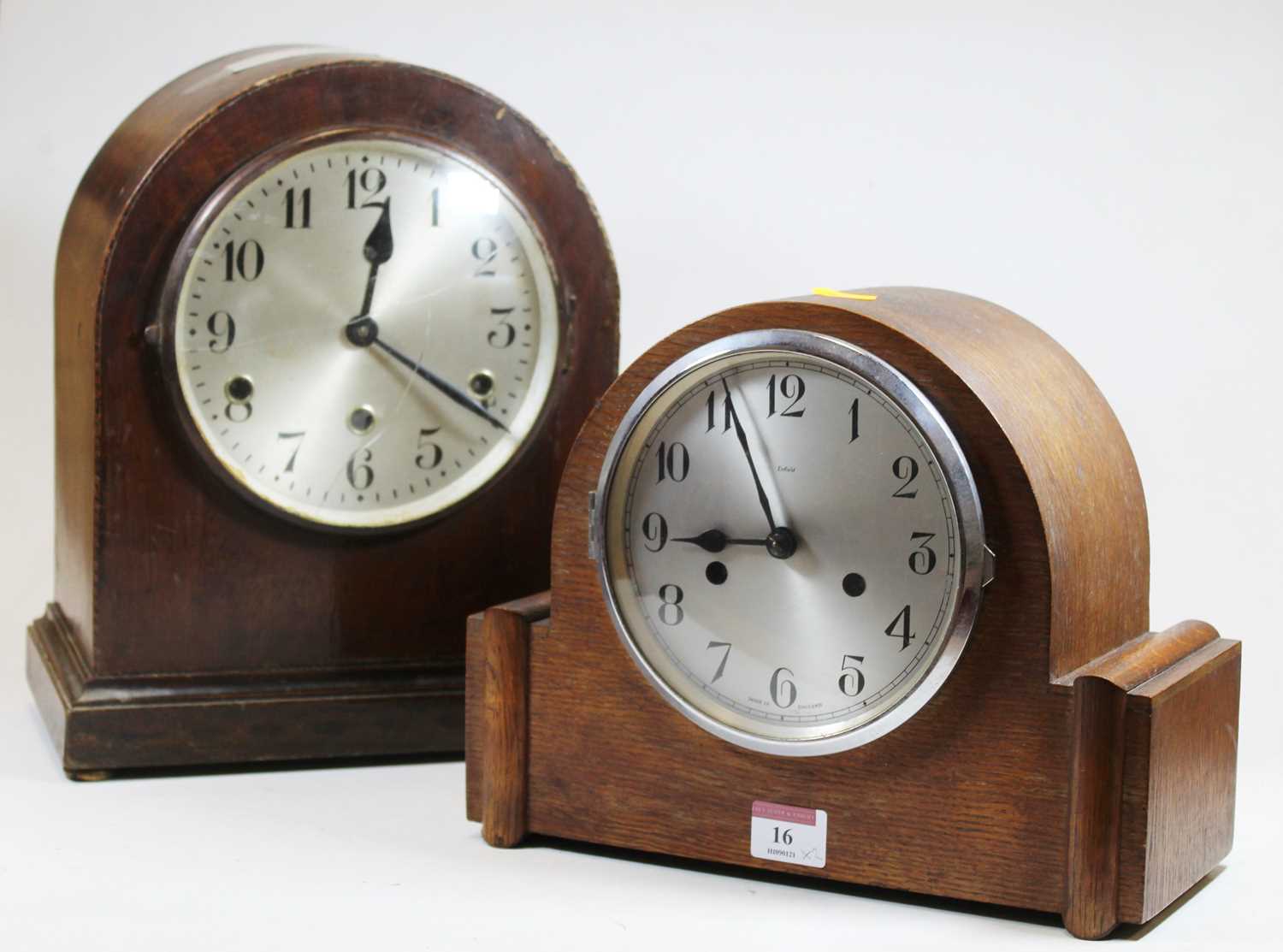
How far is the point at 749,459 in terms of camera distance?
229 cm

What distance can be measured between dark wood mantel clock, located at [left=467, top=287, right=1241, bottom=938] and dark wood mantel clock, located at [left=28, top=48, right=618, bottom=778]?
1.52ft

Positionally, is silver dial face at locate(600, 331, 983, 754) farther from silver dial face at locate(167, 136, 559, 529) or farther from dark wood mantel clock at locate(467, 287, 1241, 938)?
silver dial face at locate(167, 136, 559, 529)

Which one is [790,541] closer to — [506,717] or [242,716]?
[506,717]

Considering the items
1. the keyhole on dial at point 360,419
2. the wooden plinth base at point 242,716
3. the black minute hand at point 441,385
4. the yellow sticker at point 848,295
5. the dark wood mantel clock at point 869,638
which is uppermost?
the yellow sticker at point 848,295

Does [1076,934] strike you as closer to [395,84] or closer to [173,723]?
[173,723]

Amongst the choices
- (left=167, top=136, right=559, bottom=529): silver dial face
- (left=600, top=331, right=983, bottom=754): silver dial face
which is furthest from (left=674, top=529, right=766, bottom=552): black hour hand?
(left=167, top=136, right=559, bottom=529): silver dial face

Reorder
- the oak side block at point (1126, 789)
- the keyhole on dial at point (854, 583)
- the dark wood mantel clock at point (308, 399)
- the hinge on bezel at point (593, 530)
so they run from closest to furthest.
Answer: the oak side block at point (1126, 789)
the keyhole on dial at point (854, 583)
the hinge on bezel at point (593, 530)
the dark wood mantel clock at point (308, 399)

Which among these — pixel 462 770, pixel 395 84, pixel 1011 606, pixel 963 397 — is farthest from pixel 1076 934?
pixel 395 84

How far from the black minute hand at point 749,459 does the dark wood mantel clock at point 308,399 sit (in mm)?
666

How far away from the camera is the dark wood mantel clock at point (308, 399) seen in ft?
9.02

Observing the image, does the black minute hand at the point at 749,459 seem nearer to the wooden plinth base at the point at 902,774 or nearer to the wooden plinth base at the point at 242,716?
the wooden plinth base at the point at 902,774

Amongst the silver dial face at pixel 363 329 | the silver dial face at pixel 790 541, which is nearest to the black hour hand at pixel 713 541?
the silver dial face at pixel 790 541

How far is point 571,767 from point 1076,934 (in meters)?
0.62

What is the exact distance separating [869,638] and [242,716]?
3.27 ft
